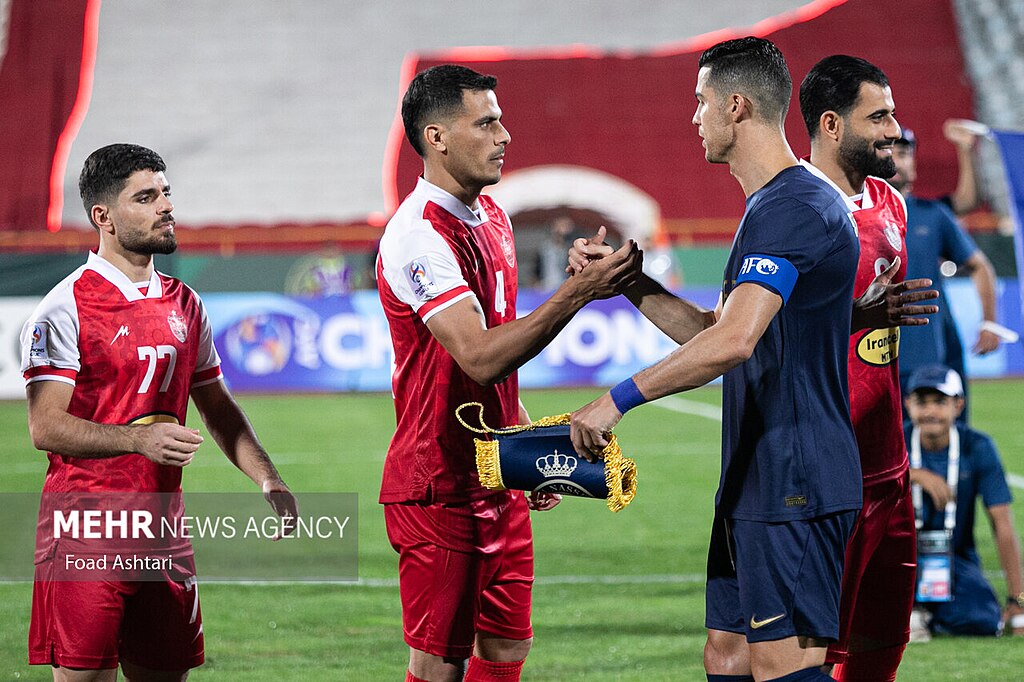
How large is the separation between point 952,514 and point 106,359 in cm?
417

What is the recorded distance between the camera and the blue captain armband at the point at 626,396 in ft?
11.6

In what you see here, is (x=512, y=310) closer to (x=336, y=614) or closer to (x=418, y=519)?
(x=418, y=519)

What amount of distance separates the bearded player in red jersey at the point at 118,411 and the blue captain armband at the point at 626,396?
121 centimetres

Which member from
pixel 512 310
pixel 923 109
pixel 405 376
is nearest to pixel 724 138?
pixel 512 310

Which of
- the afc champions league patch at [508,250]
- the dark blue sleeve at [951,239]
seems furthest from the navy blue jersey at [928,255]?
the afc champions league patch at [508,250]

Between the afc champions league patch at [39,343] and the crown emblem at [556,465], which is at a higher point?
the afc champions league patch at [39,343]

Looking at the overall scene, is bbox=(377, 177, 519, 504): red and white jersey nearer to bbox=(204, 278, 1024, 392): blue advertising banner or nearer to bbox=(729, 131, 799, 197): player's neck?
bbox=(729, 131, 799, 197): player's neck

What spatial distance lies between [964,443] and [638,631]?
6.15 ft

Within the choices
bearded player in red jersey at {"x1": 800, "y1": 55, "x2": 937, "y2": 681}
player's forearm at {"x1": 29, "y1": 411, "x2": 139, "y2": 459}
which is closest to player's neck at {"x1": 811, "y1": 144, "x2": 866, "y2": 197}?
bearded player in red jersey at {"x1": 800, "y1": 55, "x2": 937, "y2": 681}

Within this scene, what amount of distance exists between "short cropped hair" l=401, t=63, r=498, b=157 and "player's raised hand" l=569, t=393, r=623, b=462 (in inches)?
46.8

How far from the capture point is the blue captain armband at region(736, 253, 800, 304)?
11.7 feet

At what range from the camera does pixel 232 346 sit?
58.1 feet

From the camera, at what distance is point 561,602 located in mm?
7215

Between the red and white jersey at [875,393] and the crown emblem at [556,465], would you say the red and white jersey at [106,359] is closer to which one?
the crown emblem at [556,465]
